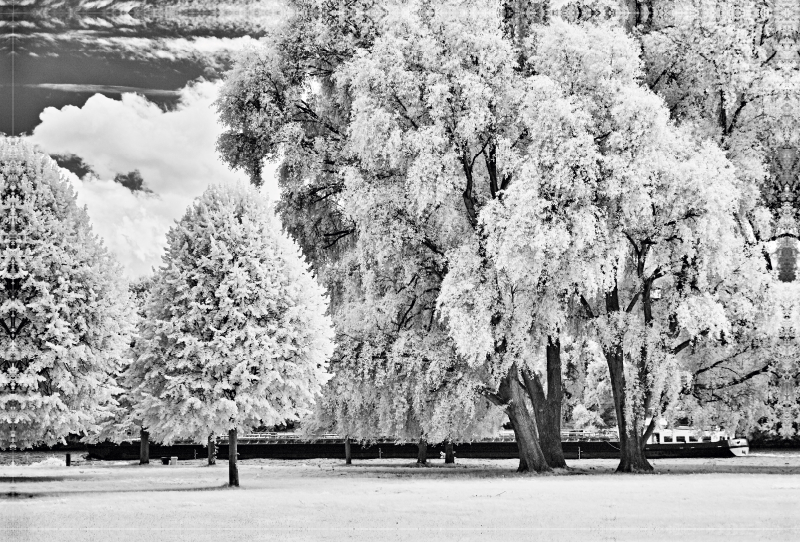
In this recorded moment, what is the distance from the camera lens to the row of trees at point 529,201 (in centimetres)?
Answer: 2988

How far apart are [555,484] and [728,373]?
12.3 metres

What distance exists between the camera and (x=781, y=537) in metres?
15.5

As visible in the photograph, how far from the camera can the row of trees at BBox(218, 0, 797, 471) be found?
2988 cm

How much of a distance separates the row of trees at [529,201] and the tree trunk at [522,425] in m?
0.08

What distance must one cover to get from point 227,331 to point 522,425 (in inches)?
464

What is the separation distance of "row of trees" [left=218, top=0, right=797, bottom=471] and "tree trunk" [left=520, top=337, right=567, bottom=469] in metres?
0.11

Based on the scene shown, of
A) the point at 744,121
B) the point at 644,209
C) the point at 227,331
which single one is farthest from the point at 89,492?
the point at 744,121

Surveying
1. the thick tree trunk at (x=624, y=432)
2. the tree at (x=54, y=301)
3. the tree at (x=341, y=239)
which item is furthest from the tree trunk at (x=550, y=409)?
the tree at (x=54, y=301)

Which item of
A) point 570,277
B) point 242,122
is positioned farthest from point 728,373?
point 242,122

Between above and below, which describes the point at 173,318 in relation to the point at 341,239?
below

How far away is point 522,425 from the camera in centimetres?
3416

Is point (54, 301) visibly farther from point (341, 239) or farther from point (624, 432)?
point (624, 432)

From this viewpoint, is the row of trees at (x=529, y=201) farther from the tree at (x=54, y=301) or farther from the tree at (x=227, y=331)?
the tree at (x=54, y=301)

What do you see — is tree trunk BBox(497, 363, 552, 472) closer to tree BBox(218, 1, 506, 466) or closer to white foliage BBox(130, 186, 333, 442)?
tree BBox(218, 1, 506, 466)
